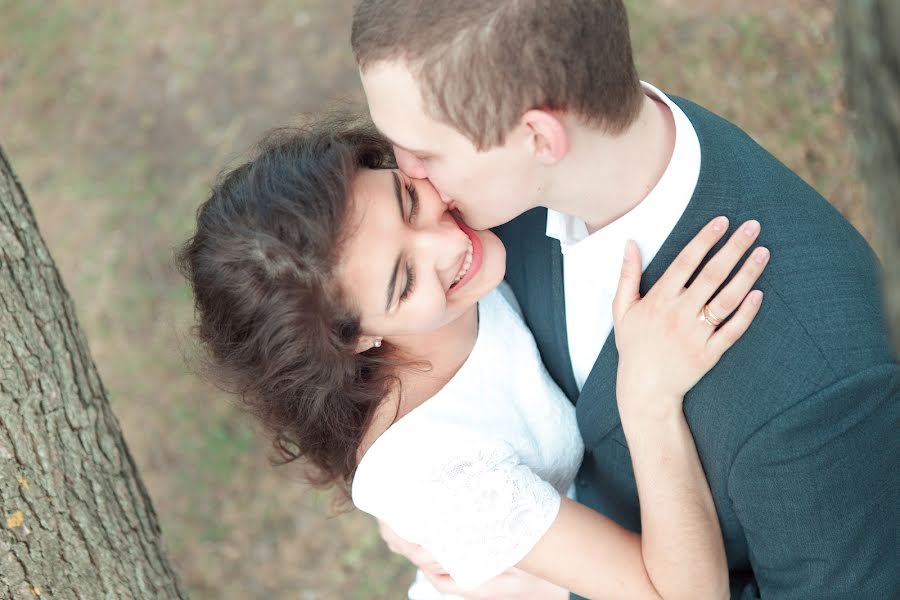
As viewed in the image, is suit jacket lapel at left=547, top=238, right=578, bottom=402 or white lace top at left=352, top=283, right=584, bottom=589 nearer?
white lace top at left=352, top=283, right=584, bottom=589

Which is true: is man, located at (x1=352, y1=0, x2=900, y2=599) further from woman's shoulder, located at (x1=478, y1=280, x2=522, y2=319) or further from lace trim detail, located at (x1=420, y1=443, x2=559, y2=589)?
woman's shoulder, located at (x1=478, y1=280, x2=522, y2=319)

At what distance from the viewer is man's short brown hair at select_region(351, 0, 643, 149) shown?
2.06 metres

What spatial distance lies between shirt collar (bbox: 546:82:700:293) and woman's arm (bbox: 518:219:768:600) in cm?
6

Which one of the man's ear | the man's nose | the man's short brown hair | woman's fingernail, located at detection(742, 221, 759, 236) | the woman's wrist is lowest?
the woman's wrist

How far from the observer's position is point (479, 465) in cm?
239

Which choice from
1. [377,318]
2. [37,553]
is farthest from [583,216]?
[37,553]

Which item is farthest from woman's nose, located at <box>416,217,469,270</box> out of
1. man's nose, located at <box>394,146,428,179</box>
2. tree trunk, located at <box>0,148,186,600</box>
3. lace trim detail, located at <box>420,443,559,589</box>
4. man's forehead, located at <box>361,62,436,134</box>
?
tree trunk, located at <box>0,148,186,600</box>

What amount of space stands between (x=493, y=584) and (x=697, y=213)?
1.24 m

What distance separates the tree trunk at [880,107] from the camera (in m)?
0.95

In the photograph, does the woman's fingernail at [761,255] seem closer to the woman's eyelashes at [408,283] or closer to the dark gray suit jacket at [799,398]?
the dark gray suit jacket at [799,398]

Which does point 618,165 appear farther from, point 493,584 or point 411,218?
point 493,584

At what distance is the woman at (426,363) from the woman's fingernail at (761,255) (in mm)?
16

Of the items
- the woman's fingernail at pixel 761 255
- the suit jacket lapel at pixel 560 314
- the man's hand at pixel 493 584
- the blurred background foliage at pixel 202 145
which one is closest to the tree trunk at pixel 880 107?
the woman's fingernail at pixel 761 255

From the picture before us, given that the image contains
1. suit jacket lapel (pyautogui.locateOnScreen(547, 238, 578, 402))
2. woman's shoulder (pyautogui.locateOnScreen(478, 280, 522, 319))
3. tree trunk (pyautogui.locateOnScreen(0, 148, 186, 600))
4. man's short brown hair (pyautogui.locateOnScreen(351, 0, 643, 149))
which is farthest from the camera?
woman's shoulder (pyautogui.locateOnScreen(478, 280, 522, 319))
